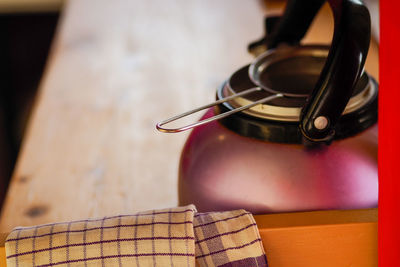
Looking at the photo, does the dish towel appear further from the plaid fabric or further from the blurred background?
the blurred background

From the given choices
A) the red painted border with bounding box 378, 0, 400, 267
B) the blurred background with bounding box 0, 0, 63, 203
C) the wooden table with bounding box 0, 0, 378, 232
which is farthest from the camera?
the blurred background with bounding box 0, 0, 63, 203

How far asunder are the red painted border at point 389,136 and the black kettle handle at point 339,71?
21 mm

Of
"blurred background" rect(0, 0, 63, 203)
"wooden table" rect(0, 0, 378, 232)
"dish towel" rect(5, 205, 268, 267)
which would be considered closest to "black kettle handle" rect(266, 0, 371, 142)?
"dish towel" rect(5, 205, 268, 267)

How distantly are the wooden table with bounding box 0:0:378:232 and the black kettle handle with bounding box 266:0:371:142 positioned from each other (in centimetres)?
30

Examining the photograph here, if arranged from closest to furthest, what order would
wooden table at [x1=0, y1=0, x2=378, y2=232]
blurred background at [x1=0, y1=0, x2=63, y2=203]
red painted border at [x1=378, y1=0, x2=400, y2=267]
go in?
red painted border at [x1=378, y1=0, x2=400, y2=267], wooden table at [x1=0, y1=0, x2=378, y2=232], blurred background at [x1=0, y1=0, x2=63, y2=203]

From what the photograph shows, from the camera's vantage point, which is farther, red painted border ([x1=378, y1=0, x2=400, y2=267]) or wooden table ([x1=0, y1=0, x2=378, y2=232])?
wooden table ([x1=0, y1=0, x2=378, y2=232])

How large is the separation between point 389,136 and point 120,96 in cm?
65

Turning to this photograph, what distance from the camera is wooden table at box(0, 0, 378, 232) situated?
0.80 m

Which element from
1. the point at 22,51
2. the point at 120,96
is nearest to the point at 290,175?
the point at 120,96

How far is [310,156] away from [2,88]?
2047mm

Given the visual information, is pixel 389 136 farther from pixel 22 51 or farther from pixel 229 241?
pixel 22 51

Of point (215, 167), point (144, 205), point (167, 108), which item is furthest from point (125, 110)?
point (215, 167)

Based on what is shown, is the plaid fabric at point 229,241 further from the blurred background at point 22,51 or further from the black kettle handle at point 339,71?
the blurred background at point 22,51

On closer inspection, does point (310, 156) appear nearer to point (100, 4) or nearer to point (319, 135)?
point (319, 135)
